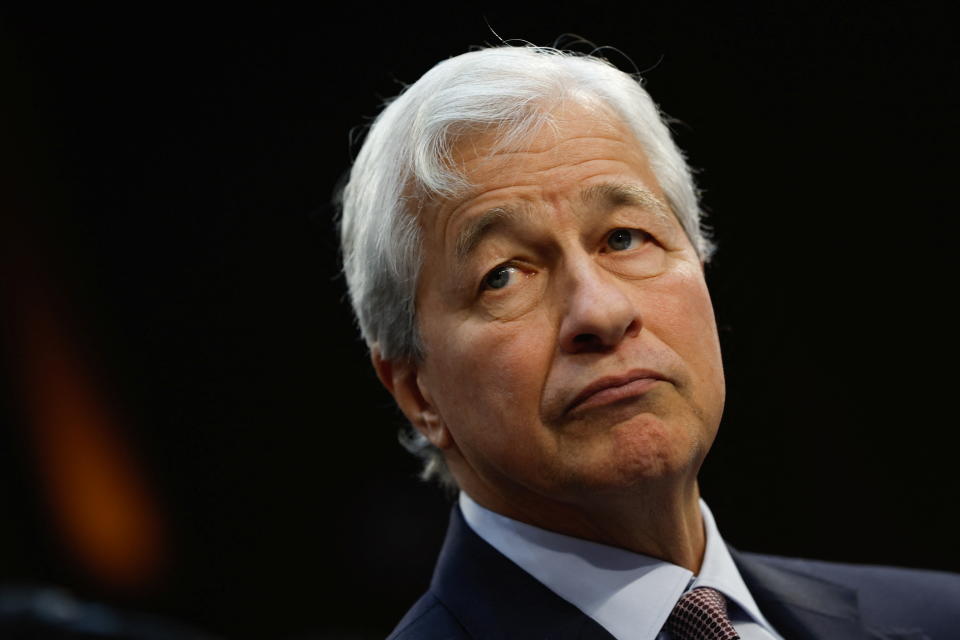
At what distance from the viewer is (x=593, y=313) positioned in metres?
1.59

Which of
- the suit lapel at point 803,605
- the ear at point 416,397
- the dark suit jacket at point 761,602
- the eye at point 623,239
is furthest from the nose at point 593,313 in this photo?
the suit lapel at point 803,605

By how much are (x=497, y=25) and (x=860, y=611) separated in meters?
2.26

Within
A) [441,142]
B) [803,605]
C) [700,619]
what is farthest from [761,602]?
[441,142]

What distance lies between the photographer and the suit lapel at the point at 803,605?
189 centimetres

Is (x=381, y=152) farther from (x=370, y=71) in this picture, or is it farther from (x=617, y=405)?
(x=370, y=71)

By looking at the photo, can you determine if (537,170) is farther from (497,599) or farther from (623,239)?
(497,599)

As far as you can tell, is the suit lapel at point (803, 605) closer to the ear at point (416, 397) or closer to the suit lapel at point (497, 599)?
the suit lapel at point (497, 599)

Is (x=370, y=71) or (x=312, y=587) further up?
(x=370, y=71)

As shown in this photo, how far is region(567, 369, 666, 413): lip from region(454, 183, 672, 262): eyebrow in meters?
→ 0.32

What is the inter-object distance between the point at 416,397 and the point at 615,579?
1.68 feet

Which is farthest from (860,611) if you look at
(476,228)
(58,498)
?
(58,498)

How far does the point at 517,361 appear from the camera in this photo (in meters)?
1.65

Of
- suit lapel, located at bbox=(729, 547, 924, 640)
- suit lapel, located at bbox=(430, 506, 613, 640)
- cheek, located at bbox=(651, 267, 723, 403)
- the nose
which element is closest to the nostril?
the nose

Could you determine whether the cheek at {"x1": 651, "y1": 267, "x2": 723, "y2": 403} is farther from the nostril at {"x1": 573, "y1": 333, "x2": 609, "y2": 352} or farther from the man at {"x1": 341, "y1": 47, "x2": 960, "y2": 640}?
the nostril at {"x1": 573, "y1": 333, "x2": 609, "y2": 352}
